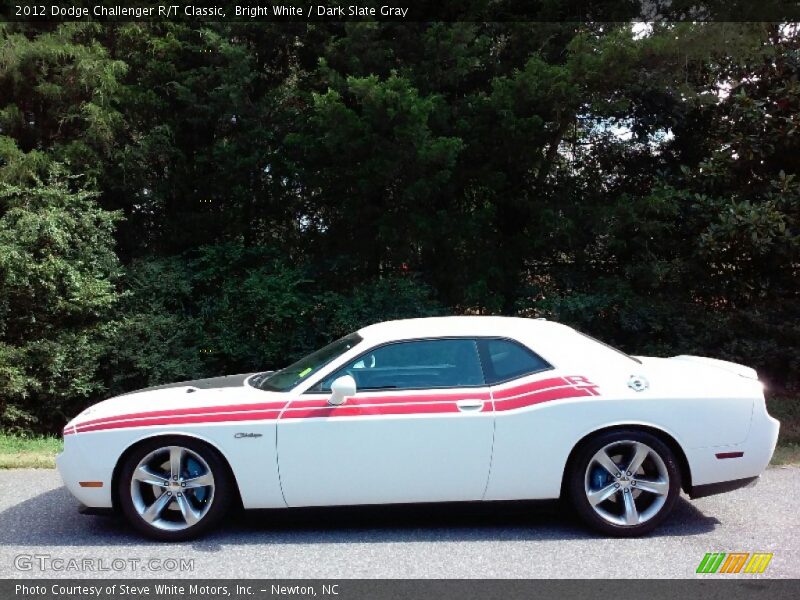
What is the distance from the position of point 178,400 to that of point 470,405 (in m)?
2.02

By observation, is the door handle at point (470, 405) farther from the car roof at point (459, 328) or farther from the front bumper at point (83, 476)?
the front bumper at point (83, 476)

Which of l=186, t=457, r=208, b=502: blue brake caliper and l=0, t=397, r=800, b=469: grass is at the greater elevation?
l=186, t=457, r=208, b=502: blue brake caliper

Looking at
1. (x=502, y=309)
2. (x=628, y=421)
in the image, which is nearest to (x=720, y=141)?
(x=502, y=309)

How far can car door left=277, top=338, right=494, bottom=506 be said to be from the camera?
5.13 m

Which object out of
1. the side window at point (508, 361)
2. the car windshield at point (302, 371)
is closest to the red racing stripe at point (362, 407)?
the side window at point (508, 361)

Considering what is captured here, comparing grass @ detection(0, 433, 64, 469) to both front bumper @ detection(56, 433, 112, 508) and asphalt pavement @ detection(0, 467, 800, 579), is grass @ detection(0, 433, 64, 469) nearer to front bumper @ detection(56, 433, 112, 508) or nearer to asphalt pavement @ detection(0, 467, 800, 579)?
asphalt pavement @ detection(0, 467, 800, 579)

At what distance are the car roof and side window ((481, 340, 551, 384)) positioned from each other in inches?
3.4

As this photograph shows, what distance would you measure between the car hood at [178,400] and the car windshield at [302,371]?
4.4 inches

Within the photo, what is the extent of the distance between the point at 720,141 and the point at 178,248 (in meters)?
8.85

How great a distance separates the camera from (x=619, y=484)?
17.0 ft

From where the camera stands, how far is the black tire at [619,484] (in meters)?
5.14

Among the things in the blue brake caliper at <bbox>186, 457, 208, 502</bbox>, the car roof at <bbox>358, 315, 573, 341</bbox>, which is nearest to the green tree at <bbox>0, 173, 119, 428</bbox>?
the blue brake caliper at <bbox>186, 457, 208, 502</bbox>

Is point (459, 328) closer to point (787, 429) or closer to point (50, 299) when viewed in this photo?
point (787, 429)
